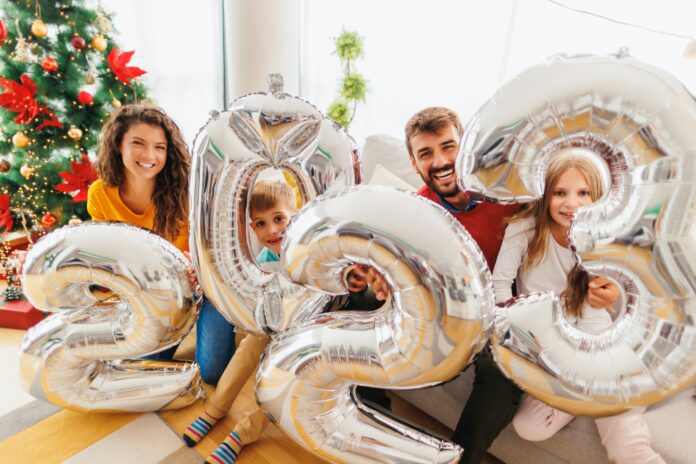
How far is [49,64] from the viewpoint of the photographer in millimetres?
1759

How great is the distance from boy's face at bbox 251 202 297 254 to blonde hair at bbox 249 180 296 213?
0.01 metres

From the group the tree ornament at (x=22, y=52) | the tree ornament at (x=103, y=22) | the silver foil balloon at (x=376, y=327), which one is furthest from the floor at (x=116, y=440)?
the tree ornament at (x=103, y=22)

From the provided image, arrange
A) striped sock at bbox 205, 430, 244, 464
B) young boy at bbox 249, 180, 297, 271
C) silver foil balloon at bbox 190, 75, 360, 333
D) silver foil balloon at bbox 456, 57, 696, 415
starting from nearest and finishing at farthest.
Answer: silver foil balloon at bbox 456, 57, 696, 415
silver foil balloon at bbox 190, 75, 360, 333
striped sock at bbox 205, 430, 244, 464
young boy at bbox 249, 180, 297, 271

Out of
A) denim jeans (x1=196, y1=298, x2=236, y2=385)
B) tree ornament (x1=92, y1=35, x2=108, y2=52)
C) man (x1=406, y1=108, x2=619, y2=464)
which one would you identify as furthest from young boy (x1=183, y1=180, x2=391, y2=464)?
tree ornament (x1=92, y1=35, x2=108, y2=52)

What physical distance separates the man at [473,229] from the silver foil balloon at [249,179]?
0.48 meters

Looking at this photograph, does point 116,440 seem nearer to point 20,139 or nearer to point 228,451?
point 228,451

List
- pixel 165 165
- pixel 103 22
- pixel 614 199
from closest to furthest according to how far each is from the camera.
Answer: pixel 614 199
pixel 165 165
pixel 103 22

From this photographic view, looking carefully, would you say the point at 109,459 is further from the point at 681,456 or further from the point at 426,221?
the point at 681,456

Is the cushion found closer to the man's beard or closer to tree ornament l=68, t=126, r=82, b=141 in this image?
the man's beard

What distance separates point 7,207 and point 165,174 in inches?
43.9

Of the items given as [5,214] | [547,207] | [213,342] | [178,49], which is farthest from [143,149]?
[178,49]

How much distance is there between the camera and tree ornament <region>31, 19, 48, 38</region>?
1.69m

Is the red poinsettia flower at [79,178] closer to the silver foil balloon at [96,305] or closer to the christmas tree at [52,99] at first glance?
the christmas tree at [52,99]

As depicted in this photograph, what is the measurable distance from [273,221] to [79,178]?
138 cm
